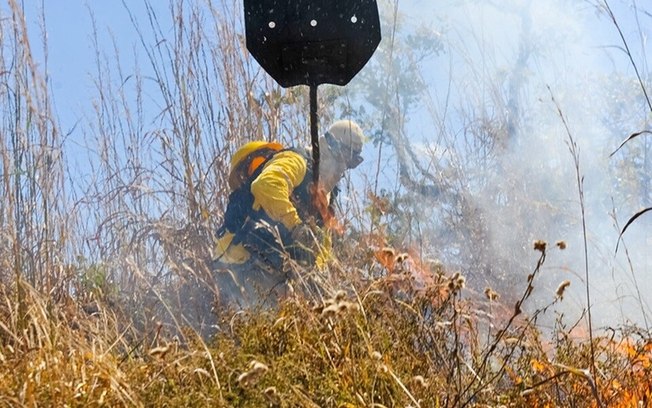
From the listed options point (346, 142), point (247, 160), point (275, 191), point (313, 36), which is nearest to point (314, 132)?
point (313, 36)

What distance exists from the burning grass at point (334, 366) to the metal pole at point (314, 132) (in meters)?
1.31

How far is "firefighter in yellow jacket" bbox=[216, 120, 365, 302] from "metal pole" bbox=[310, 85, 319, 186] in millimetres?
152

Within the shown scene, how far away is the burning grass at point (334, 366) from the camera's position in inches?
91.5

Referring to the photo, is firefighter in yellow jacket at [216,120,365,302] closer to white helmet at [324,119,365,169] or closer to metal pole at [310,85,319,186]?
white helmet at [324,119,365,169]

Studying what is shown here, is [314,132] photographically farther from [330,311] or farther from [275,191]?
[330,311]

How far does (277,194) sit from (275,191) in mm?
17

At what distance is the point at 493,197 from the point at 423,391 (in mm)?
4601

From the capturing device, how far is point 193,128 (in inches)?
220

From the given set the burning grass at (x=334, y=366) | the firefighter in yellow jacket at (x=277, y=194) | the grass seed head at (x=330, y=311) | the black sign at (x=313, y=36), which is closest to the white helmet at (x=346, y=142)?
the firefighter in yellow jacket at (x=277, y=194)

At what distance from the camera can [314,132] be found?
4328 mm

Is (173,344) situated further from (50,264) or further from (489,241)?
(489,241)

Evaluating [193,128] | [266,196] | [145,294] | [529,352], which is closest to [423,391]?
[529,352]

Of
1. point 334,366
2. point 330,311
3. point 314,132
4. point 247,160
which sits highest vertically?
point 314,132

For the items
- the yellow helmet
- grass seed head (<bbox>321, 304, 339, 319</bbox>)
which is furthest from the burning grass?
the yellow helmet
